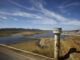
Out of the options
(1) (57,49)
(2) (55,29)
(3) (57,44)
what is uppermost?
(2) (55,29)

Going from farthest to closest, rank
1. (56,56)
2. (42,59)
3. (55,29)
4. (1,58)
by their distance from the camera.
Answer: (1,58) → (42,59) → (56,56) → (55,29)

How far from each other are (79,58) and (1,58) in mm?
8842

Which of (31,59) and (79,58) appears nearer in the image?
(79,58)

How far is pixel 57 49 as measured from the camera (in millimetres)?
6227

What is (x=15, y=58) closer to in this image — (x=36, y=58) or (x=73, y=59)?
(x=36, y=58)

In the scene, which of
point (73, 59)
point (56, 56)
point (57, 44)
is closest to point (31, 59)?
point (56, 56)

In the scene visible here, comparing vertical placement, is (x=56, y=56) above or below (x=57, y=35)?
below

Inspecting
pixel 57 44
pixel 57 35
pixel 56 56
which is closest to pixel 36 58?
pixel 56 56

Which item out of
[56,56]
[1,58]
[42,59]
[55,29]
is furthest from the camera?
[1,58]

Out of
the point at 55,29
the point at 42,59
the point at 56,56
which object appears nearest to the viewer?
the point at 55,29

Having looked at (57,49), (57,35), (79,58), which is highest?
(57,35)

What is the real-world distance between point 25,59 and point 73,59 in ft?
17.2

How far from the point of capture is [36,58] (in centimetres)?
743

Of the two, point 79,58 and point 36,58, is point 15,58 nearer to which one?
point 36,58
